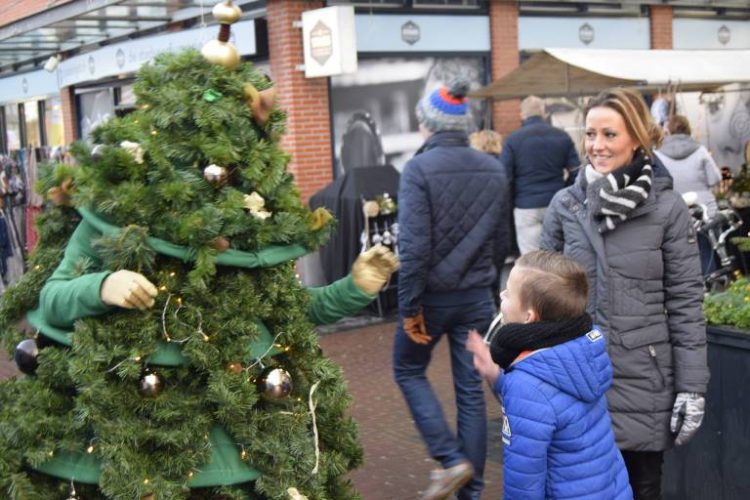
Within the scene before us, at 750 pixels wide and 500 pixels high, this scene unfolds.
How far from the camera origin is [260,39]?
1270cm

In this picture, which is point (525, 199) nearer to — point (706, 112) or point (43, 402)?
point (43, 402)

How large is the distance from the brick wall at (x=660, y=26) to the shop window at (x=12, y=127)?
1285 cm

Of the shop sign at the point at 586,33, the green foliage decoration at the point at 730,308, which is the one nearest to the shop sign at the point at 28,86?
the shop sign at the point at 586,33

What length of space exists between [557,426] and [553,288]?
1.34 feet

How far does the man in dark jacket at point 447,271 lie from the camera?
5012 mm

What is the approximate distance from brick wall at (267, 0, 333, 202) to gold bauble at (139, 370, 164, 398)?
9142 mm

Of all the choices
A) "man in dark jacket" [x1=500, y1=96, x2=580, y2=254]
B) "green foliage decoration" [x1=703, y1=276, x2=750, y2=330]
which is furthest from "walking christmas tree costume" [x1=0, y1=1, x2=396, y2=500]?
"man in dark jacket" [x1=500, y1=96, x2=580, y2=254]

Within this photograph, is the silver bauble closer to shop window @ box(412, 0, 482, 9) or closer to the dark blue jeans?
the dark blue jeans

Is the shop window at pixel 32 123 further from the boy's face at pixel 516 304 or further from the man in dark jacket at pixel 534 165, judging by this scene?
the boy's face at pixel 516 304

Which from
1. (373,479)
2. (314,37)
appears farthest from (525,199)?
(373,479)

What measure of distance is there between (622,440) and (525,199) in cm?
611

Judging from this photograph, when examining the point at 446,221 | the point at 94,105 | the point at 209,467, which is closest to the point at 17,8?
the point at 94,105

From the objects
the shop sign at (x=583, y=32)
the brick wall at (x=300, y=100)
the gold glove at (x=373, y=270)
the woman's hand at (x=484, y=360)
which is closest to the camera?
the woman's hand at (x=484, y=360)

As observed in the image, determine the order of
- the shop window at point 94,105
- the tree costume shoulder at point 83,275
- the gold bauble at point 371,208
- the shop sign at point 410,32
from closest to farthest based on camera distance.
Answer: the tree costume shoulder at point 83,275 < the gold bauble at point 371,208 < the shop sign at point 410,32 < the shop window at point 94,105
